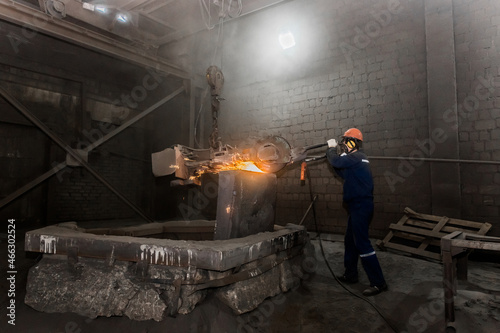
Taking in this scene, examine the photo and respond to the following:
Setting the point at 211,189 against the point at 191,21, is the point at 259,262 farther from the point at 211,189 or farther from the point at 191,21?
the point at 191,21

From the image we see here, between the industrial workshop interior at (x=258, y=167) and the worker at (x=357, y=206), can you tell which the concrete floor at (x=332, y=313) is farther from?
the worker at (x=357, y=206)

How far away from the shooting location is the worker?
365 cm

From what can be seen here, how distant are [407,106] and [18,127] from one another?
940 centimetres

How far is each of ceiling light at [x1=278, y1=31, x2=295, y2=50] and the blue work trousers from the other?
4.94m

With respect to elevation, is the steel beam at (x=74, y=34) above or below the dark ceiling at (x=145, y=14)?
below

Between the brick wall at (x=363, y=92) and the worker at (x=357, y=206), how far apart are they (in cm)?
214

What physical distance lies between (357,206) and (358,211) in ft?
Answer: 0.23

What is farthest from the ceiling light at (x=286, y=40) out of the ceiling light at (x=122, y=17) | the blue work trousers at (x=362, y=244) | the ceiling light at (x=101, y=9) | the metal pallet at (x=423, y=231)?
the blue work trousers at (x=362, y=244)

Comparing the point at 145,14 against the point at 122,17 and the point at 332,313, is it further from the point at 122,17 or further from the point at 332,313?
the point at 332,313

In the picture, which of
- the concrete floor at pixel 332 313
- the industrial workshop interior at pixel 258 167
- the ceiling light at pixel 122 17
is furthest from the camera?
the ceiling light at pixel 122 17

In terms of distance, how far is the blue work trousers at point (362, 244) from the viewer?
3643 millimetres

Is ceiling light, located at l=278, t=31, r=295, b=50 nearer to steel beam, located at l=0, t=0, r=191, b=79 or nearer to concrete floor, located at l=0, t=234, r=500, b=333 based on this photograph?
steel beam, located at l=0, t=0, r=191, b=79

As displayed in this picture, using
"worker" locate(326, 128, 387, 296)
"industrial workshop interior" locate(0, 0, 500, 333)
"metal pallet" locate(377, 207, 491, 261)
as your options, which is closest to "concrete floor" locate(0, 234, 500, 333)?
"industrial workshop interior" locate(0, 0, 500, 333)

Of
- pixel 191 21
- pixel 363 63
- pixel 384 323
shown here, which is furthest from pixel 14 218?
pixel 363 63
